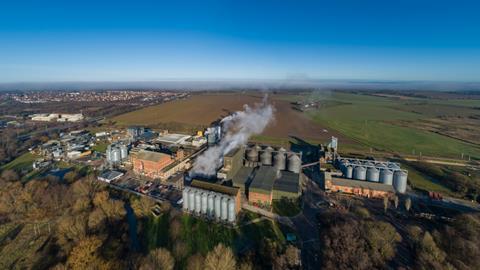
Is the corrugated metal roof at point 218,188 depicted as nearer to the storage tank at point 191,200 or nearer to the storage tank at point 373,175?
the storage tank at point 191,200

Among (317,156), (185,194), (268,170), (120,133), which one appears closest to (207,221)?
(185,194)

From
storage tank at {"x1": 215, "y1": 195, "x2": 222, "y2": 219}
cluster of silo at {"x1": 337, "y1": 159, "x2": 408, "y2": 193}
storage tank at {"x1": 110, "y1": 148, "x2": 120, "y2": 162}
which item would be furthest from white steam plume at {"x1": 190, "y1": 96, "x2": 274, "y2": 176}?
cluster of silo at {"x1": 337, "y1": 159, "x2": 408, "y2": 193}

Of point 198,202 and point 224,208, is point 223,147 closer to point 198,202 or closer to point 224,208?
point 198,202

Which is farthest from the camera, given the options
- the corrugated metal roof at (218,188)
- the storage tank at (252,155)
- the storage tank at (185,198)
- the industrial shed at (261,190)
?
the storage tank at (252,155)

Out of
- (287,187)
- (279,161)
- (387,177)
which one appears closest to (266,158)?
(279,161)

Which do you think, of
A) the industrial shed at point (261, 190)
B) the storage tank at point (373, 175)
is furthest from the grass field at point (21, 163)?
the storage tank at point (373, 175)
